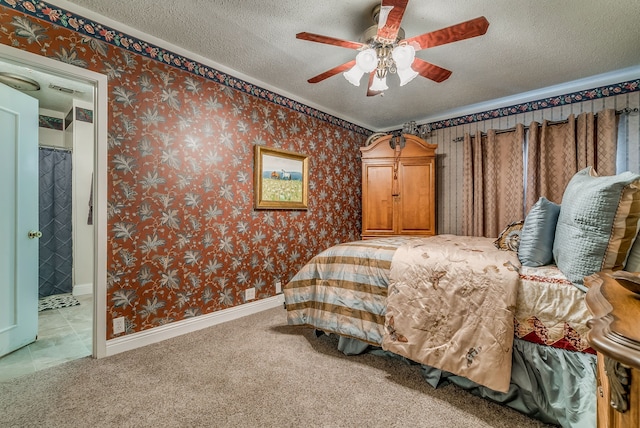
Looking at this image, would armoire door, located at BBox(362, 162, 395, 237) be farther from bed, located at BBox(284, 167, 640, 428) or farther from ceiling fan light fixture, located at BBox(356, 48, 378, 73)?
ceiling fan light fixture, located at BBox(356, 48, 378, 73)

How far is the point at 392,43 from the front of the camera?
1814 millimetres

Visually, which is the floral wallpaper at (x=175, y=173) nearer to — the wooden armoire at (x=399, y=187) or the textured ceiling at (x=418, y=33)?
the textured ceiling at (x=418, y=33)

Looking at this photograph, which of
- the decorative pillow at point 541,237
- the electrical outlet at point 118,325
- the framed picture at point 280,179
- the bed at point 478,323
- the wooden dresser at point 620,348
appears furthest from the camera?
the framed picture at point 280,179

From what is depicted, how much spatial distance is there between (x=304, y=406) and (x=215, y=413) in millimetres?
456

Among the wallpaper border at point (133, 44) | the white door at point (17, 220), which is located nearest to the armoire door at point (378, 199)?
the wallpaper border at point (133, 44)

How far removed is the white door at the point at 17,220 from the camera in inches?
79.6

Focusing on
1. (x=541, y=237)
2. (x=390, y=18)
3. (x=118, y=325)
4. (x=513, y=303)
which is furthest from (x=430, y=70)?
(x=118, y=325)

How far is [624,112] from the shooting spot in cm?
272

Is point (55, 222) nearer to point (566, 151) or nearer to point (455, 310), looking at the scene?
point (455, 310)

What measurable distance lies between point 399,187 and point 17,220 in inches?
147

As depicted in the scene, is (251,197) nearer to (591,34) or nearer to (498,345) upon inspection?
(498,345)

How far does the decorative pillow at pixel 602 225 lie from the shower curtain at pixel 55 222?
5.15 m

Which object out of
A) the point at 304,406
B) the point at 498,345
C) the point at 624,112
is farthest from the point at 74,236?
the point at 624,112

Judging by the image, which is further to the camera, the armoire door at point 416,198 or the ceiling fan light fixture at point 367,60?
the armoire door at point 416,198
